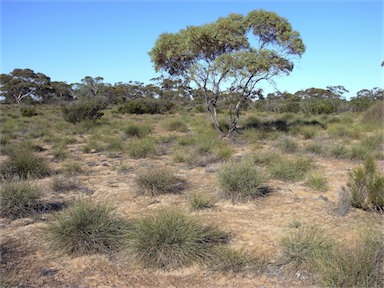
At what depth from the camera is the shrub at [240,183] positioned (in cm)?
692

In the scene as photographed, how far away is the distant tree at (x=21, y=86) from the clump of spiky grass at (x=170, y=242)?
189 feet

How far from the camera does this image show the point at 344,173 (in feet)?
29.7

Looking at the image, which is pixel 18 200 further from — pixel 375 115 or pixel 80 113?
pixel 375 115

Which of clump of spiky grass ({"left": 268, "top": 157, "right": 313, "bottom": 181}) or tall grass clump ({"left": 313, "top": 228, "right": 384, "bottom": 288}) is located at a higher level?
clump of spiky grass ({"left": 268, "top": 157, "right": 313, "bottom": 181})

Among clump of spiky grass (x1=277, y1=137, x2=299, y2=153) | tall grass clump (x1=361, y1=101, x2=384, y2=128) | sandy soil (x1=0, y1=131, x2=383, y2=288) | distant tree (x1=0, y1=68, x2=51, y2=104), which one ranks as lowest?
sandy soil (x1=0, y1=131, x2=383, y2=288)

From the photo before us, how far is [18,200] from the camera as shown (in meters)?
6.26

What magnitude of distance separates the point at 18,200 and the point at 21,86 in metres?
56.0

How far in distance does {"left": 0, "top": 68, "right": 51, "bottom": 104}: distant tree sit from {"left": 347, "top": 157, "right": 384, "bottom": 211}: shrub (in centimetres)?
5760

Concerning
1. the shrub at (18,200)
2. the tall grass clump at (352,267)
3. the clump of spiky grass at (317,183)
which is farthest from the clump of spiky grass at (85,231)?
the clump of spiky grass at (317,183)

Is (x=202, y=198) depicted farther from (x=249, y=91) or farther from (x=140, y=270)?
(x=249, y=91)

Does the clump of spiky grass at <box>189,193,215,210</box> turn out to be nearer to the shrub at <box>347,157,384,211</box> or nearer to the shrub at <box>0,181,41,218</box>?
the shrub at <box>347,157,384,211</box>

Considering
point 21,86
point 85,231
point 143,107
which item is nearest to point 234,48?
point 85,231

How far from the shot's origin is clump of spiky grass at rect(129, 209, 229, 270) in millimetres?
4414

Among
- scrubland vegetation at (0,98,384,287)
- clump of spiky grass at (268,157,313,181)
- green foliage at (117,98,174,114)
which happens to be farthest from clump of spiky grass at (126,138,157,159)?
green foliage at (117,98,174,114)
